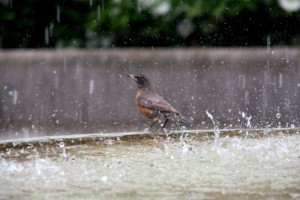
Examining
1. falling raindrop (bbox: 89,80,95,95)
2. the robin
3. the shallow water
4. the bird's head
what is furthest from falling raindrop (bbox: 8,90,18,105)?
the shallow water

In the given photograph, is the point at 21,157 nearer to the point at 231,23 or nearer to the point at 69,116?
the point at 69,116

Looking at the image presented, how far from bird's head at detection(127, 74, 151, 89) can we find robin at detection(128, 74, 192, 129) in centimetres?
1

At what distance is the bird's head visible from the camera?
787 cm

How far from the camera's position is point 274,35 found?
9539mm

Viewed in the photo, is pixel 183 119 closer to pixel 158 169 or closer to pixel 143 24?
pixel 143 24

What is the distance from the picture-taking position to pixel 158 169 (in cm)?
533

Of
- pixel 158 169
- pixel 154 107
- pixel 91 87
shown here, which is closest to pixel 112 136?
pixel 154 107

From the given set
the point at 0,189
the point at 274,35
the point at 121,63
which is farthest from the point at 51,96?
the point at 0,189

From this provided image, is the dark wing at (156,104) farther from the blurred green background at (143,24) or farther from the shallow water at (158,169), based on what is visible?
the blurred green background at (143,24)

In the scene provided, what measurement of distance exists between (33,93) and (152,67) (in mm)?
1267

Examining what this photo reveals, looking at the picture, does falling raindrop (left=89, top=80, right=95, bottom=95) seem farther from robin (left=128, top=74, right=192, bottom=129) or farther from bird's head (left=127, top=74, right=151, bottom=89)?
robin (left=128, top=74, right=192, bottom=129)

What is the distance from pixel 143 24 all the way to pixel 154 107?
2.21 meters

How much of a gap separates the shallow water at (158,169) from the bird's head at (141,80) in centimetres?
126

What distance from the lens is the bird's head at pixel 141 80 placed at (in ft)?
25.8
